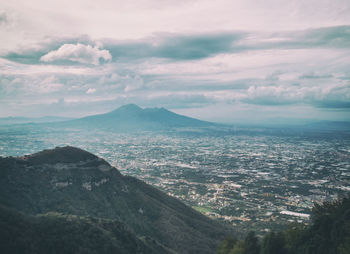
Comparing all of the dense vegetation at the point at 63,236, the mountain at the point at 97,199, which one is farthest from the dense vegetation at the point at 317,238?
the mountain at the point at 97,199

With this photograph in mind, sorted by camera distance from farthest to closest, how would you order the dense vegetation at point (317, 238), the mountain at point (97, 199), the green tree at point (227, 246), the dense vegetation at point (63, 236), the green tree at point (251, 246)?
Answer: 1. the mountain at point (97, 199)
2. the green tree at point (227, 246)
3. the green tree at point (251, 246)
4. the dense vegetation at point (63, 236)
5. the dense vegetation at point (317, 238)

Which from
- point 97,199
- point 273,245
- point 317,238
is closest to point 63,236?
point 97,199

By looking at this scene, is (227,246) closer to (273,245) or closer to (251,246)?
(251,246)

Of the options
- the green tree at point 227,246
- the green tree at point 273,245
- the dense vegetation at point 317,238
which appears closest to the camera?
the dense vegetation at point 317,238

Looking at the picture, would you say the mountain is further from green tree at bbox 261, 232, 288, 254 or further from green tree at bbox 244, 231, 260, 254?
green tree at bbox 261, 232, 288, 254

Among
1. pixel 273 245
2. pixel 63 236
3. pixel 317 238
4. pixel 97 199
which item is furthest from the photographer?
pixel 97 199

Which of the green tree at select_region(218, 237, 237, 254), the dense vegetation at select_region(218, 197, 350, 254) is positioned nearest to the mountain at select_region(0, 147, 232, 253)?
the green tree at select_region(218, 237, 237, 254)

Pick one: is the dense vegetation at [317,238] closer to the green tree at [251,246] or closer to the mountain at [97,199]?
the green tree at [251,246]

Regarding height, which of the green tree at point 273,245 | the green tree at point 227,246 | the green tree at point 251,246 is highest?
the green tree at point 273,245
